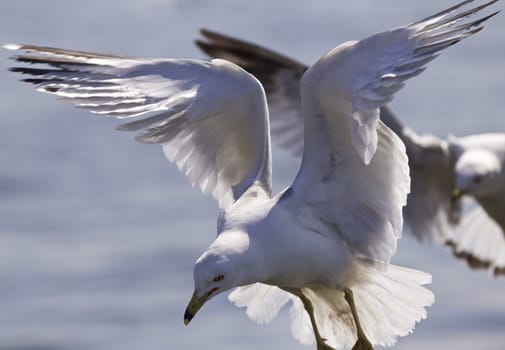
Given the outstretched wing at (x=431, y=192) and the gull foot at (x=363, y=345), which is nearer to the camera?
the gull foot at (x=363, y=345)

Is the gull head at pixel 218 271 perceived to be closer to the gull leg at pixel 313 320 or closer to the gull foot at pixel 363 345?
the gull leg at pixel 313 320

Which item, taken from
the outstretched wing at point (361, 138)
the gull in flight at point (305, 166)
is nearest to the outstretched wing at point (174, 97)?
the gull in flight at point (305, 166)

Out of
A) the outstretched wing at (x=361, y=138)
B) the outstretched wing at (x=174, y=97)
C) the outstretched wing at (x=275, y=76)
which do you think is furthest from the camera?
the outstretched wing at (x=275, y=76)

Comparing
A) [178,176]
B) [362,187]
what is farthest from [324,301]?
[178,176]

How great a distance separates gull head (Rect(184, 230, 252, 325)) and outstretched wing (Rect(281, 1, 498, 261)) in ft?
1.80

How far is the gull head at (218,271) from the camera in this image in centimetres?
573

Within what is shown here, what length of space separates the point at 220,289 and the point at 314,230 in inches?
29.5

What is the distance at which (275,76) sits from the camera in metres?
9.65

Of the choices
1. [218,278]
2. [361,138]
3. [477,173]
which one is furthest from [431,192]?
[218,278]

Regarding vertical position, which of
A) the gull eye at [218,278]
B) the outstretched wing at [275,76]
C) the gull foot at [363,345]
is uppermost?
the outstretched wing at [275,76]

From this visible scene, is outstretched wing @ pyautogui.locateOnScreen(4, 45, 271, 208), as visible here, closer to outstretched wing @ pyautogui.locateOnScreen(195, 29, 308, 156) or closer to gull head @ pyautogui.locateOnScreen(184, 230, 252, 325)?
gull head @ pyautogui.locateOnScreen(184, 230, 252, 325)

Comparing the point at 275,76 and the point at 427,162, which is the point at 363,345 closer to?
the point at 275,76

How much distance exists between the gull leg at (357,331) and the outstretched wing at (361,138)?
0.25 meters

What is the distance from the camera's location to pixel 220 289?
19.1ft
